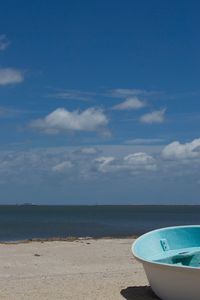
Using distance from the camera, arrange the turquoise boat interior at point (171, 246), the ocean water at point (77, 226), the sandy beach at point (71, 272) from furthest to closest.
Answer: the ocean water at point (77, 226)
the turquoise boat interior at point (171, 246)
the sandy beach at point (71, 272)

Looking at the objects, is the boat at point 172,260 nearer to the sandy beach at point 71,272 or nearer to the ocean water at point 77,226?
the sandy beach at point 71,272

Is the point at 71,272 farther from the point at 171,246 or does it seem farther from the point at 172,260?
the point at 172,260

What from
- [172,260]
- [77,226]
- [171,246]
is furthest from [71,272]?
[77,226]

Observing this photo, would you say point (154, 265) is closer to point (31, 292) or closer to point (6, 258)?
point (31, 292)

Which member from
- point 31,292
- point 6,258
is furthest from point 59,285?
point 6,258

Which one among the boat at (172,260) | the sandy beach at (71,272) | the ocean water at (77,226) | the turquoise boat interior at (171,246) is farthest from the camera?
the ocean water at (77,226)

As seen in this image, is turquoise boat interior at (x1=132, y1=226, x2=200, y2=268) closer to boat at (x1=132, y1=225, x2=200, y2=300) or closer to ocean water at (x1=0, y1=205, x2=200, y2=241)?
boat at (x1=132, y1=225, x2=200, y2=300)

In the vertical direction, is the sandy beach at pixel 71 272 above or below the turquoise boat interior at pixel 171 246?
below

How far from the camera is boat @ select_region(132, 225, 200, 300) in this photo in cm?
935

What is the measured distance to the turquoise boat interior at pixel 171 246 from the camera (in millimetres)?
10897

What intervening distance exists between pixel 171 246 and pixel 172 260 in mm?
1368

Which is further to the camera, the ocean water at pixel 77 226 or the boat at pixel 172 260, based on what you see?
Result: the ocean water at pixel 77 226

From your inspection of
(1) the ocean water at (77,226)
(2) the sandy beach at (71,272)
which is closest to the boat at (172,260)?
A: (2) the sandy beach at (71,272)

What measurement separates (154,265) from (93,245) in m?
12.3
